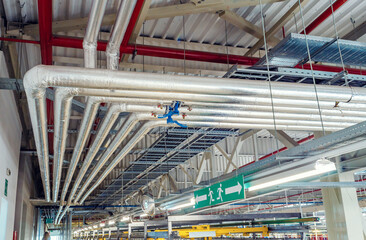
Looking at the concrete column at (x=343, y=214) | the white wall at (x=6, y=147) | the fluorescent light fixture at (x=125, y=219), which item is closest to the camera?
the white wall at (x=6, y=147)

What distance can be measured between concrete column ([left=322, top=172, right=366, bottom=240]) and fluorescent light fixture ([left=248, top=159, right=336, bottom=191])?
3683 mm

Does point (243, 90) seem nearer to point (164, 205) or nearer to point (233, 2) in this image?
point (233, 2)

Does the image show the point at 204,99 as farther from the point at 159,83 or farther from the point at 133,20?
the point at 133,20

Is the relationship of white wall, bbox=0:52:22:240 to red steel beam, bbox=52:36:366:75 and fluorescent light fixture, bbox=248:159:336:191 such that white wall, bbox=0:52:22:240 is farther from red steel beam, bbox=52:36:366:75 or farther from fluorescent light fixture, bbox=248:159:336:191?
fluorescent light fixture, bbox=248:159:336:191

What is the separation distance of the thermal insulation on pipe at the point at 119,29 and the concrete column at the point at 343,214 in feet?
17.5

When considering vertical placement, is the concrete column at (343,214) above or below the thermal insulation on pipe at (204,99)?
below

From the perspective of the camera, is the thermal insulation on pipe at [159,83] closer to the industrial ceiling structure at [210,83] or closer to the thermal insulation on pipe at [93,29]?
the industrial ceiling structure at [210,83]

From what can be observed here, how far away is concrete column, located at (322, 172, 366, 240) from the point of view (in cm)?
750

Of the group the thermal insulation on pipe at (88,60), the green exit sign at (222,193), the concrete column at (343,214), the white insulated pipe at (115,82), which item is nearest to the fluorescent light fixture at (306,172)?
the green exit sign at (222,193)

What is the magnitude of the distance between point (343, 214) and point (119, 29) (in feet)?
19.6

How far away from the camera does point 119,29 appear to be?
5227mm

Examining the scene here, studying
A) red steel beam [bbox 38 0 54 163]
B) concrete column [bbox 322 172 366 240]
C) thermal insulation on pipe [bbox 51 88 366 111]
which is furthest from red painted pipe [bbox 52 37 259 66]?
concrete column [bbox 322 172 366 240]

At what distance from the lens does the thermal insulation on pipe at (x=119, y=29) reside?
463 cm

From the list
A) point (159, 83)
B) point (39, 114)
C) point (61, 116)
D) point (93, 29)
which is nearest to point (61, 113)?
point (61, 116)
